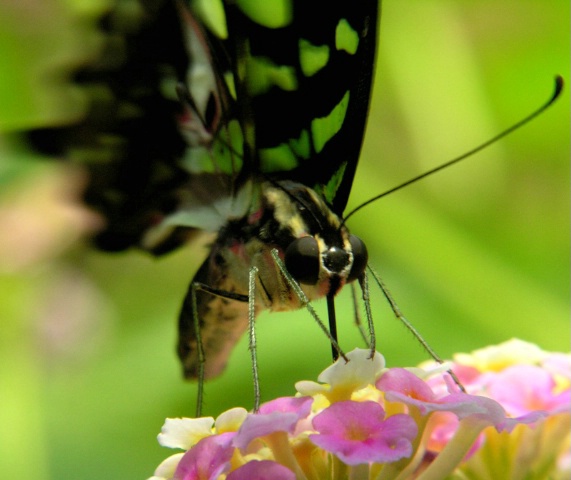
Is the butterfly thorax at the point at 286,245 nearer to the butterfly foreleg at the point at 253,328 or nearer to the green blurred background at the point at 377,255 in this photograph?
the butterfly foreleg at the point at 253,328

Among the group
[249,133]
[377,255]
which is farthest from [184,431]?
[377,255]

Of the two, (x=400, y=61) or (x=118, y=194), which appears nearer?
(x=118, y=194)

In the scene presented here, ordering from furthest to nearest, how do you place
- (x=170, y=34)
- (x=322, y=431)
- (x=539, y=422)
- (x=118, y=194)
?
(x=118, y=194) < (x=170, y=34) < (x=539, y=422) < (x=322, y=431)

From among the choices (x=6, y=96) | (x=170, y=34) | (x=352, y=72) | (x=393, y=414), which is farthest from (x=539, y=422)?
(x=6, y=96)

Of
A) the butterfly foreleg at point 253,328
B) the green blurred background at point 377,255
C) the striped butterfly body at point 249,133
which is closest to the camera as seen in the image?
the butterfly foreleg at point 253,328

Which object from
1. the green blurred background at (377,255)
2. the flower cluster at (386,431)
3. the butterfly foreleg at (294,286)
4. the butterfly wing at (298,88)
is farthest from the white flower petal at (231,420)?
the green blurred background at (377,255)

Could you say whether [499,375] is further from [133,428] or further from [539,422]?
[133,428]

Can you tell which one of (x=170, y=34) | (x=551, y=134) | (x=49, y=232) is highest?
(x=170, y=34)
